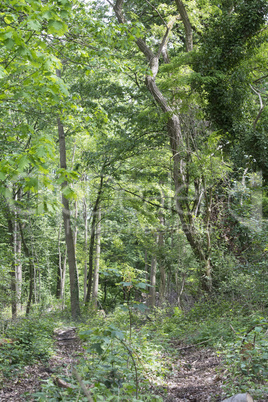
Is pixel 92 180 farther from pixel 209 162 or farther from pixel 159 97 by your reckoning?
pixel 209 162

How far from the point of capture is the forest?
400cm

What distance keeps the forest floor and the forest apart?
0.03 metres

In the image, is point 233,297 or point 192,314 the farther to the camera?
point 192,314

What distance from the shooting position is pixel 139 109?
12.7m

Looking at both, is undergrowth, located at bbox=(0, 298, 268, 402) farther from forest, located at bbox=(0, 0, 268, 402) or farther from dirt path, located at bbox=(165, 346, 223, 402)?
dirt path, located at bbox=(165, 346, 223, 402)

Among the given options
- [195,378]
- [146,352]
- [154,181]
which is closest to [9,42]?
[146,352]

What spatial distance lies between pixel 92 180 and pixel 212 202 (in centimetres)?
753

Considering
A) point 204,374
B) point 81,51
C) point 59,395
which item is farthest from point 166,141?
point 59,395

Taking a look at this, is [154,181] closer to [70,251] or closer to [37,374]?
[70,251]

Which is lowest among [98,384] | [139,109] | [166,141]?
[98,384]

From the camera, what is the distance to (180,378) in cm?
521

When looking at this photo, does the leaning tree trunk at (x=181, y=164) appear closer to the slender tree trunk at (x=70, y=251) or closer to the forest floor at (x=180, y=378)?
the forest floor at (x=180, y=378)

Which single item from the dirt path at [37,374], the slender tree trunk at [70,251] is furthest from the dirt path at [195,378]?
the slender tree trunk at [70,251]

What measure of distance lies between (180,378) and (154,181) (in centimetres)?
1043
